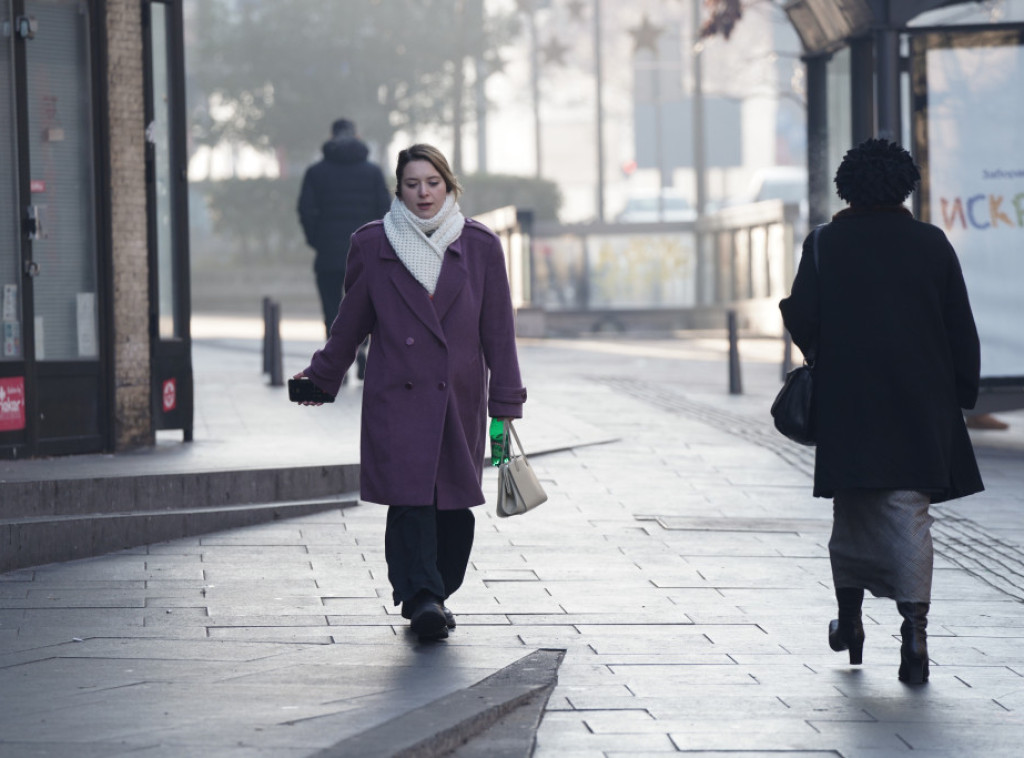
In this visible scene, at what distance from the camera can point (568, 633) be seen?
6066 mm

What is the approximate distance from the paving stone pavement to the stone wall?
0.61 meters

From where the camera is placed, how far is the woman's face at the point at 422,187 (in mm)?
5871

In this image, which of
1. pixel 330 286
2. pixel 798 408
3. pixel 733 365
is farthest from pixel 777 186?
pixel 798 408

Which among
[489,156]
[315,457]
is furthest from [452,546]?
[489,156]

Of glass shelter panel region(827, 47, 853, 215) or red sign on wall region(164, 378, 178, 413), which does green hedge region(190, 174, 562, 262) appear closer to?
glass shelter panel region(827, 47, 853, 215)

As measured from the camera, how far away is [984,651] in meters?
5.95

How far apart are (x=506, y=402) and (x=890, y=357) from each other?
1.20m

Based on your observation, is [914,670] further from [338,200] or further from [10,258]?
[338,200]

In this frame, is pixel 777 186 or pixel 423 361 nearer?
pixel 423 361

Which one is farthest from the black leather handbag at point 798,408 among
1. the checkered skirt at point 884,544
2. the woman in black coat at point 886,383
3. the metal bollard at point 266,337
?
the metal bollard at point 266,337

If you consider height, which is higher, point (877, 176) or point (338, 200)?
point (338, 200)

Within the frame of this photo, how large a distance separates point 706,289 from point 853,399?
24742 millimetres

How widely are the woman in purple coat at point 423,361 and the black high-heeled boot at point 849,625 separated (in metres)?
1.16

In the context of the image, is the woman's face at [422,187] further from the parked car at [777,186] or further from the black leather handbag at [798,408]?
the parked car at [777,186]
